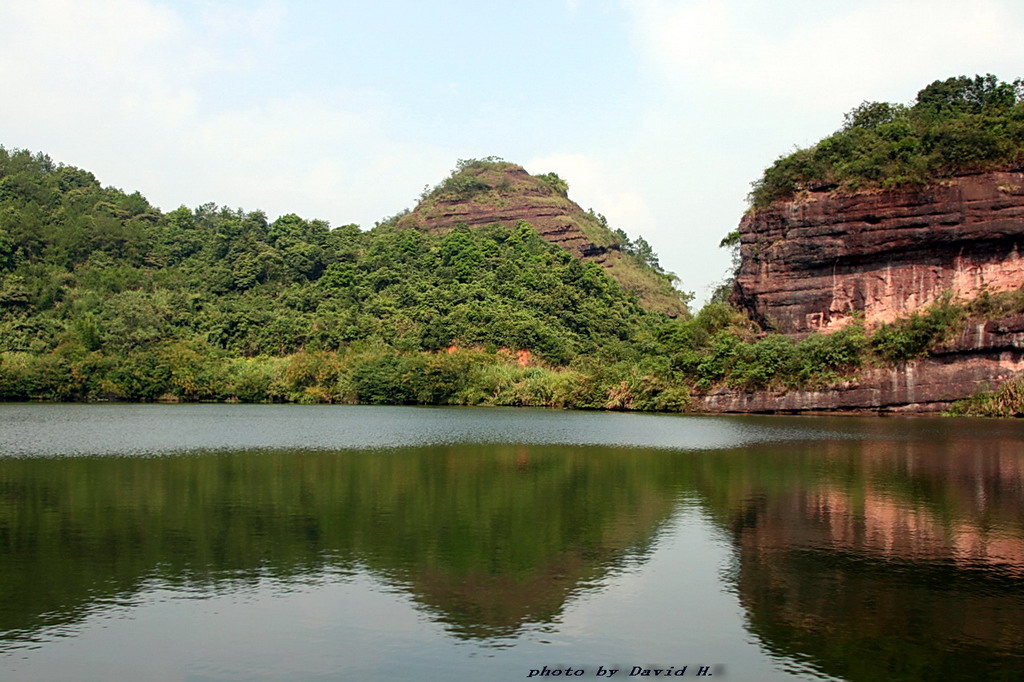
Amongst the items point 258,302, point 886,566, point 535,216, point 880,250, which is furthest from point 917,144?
point 535,216

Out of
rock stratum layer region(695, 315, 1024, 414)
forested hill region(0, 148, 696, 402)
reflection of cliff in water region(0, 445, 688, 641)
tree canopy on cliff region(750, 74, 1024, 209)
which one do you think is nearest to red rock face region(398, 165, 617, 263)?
forested hill region(0, 148, 696, 402)

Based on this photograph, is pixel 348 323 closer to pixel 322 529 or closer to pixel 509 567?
pixel 322 529

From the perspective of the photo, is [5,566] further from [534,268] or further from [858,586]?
[534,268]

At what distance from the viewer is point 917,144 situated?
172ft

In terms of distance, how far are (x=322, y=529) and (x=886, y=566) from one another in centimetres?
932

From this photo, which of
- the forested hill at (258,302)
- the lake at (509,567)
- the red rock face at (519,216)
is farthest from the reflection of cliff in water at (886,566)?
the red rock face at (519,216)

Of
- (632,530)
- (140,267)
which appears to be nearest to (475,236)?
(140,267)

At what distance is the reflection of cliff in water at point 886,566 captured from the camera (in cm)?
1034

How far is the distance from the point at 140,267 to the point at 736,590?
90052 mm

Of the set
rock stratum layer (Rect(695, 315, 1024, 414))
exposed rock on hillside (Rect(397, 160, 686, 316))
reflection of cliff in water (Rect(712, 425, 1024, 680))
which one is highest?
exposed rock on hillside (Rect(397, 160, 686, 316))

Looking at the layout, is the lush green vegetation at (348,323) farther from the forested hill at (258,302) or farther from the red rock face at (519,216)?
the red rock face at (519,216)

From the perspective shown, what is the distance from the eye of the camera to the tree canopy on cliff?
50625 millimetres

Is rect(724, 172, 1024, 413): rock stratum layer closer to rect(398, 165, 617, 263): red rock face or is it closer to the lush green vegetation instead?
the lush green vegetation

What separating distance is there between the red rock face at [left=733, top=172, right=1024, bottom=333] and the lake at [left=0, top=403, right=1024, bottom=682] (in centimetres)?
2616
